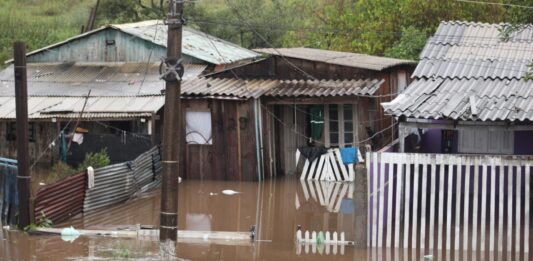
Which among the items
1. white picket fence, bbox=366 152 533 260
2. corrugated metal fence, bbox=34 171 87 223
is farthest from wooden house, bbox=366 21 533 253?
corrugated metal fence, bbox=34 171 87 223

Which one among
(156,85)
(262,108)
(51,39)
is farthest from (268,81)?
(51,39)

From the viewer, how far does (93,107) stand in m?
24.6

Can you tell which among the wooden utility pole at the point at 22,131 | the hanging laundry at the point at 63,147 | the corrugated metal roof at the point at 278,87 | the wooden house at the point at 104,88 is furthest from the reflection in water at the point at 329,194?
the wooden utility pole at the point at 22,131

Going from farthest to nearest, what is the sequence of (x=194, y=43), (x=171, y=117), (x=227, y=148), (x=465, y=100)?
(x=194, y=43)
(x=227, y=148)
(x=465, y=100)
(x=171, y=117)

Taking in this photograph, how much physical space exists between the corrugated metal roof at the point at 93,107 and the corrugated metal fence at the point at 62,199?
6.08 metres

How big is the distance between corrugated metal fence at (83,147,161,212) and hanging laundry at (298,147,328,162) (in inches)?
159

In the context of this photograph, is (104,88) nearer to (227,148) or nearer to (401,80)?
(227,148)

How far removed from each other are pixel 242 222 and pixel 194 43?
12011mm

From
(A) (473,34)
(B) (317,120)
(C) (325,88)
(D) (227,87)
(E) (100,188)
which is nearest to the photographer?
(E) (100,188)

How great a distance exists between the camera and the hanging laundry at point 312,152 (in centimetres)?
2414

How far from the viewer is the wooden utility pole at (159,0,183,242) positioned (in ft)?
41.3

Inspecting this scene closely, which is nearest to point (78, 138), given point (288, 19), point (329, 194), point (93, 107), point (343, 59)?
point (93, 107)

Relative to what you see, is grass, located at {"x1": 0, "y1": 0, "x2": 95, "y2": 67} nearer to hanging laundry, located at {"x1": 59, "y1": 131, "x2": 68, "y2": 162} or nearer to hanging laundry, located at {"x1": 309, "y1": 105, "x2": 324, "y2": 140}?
hanging laundry, located at {"x1": 59, "y1": 131, "x2": 68, "y2": 162}

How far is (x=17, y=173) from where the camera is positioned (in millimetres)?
16406
